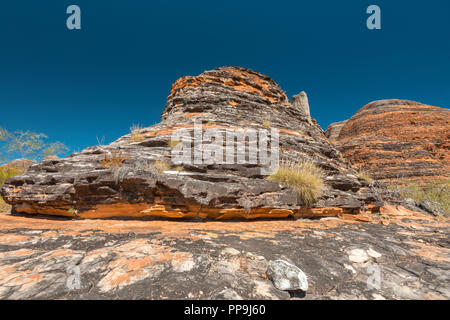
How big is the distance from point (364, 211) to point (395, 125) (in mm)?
25160

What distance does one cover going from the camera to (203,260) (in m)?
2.09

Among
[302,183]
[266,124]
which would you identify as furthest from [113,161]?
[266,124]

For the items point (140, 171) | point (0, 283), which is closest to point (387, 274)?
point (0, 283)

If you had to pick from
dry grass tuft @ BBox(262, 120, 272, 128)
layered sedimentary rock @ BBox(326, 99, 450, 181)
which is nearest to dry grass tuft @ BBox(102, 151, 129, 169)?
dry grass tuft @ BBox(262, 120, 272, 128)

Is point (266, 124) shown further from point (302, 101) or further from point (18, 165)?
point (18, 165)

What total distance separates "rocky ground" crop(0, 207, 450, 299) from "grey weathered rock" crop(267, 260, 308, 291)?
0.06m

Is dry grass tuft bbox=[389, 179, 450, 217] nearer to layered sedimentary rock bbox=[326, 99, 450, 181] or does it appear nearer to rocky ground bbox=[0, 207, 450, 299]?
layered sedimentary rock bbox=[326, 99, 450, 181]

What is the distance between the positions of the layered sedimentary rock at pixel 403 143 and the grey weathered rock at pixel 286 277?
73.6 ft

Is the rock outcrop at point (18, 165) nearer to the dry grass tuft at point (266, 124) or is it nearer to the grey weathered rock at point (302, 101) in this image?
the dry grass tuft at point (266, 124)

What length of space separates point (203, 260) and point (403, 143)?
27556 millimetres

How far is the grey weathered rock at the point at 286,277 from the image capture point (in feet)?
5.54

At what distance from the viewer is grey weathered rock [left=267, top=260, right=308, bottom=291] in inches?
66.5
